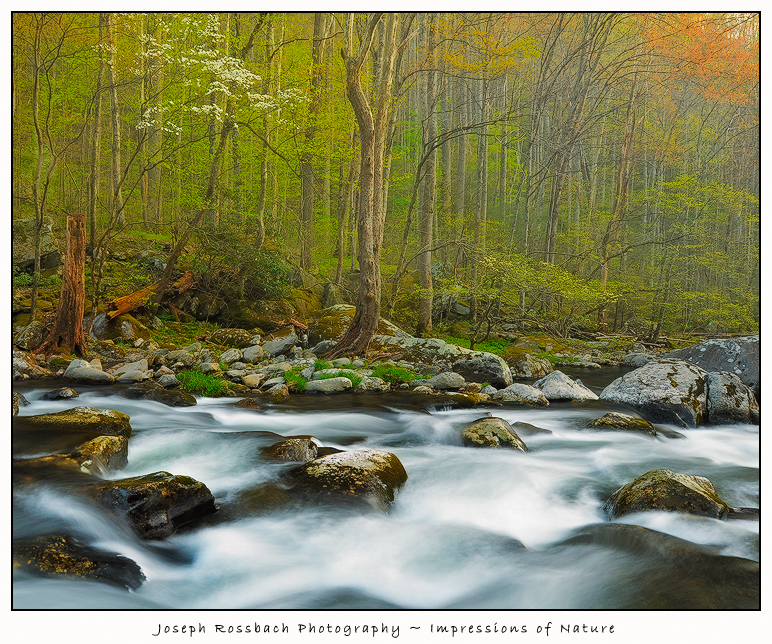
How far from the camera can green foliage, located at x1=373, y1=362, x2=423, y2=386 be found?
8359 millimetres

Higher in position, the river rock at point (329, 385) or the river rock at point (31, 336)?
the river rock at point (31, 336)

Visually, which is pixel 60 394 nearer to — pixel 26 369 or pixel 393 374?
pixel 26 369

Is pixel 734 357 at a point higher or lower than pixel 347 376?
higher

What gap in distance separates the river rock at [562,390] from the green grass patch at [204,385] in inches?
185

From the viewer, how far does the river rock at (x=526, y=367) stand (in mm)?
9797

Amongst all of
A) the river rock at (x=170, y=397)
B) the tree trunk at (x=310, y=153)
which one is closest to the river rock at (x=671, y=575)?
the river rock at (x=170, y=397)

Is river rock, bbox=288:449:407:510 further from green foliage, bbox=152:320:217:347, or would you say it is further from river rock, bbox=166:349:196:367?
green foliage, bbox=152:320:217:347

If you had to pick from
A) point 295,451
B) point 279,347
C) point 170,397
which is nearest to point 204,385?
point 170,397

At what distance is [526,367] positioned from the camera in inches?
389

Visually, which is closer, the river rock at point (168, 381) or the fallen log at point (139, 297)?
the river rock at point (168, 381)

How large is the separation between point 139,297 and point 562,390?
8.74 meters

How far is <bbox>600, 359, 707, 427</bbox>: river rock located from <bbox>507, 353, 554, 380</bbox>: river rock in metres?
2.45

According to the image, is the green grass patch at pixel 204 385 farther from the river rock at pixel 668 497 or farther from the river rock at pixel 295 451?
the river rock at pixel 668 497

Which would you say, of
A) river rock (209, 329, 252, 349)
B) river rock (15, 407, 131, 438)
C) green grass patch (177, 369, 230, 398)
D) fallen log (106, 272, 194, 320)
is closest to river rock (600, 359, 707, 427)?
green grass patch (177, 369, 230, 398)
